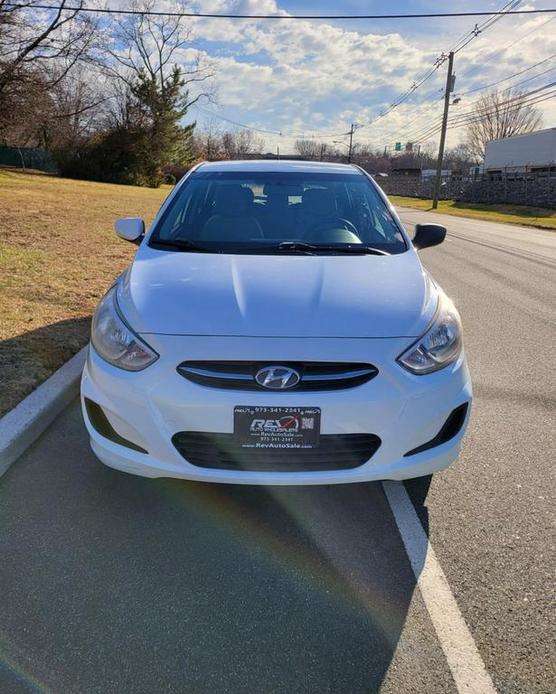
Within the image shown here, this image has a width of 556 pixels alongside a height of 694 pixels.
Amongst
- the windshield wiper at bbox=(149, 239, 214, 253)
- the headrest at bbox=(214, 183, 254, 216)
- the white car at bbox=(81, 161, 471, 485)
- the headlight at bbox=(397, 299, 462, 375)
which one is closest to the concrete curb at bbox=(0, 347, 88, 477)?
the white car at bbox=(81, 161, 471, 485)

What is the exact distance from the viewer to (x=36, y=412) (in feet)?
11.6

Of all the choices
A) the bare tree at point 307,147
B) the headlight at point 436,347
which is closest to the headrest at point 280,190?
the headlight at point 436,347

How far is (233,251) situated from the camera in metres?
3.48

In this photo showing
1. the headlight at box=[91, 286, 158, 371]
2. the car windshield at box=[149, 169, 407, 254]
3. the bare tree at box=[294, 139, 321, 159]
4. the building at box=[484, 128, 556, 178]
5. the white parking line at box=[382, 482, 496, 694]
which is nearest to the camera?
the white parking line at box=[382, 482, 496, 694]

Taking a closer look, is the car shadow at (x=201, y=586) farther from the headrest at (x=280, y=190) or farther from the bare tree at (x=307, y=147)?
the bare tree at (x=307, y=147)

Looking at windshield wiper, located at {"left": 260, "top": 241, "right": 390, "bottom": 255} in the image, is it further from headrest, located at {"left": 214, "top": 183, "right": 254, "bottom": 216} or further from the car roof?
the car roof

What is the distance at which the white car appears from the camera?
239 centimetres

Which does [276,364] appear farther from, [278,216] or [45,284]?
[45,284]

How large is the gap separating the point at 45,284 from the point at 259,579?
5.30 meters

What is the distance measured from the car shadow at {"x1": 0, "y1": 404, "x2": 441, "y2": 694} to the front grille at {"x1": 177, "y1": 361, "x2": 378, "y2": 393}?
78cm

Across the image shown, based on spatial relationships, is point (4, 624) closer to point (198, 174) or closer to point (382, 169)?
point (198, 174)

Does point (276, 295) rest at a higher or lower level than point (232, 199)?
lower

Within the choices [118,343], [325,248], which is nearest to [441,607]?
[118,343]

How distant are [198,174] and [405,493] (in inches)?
115
